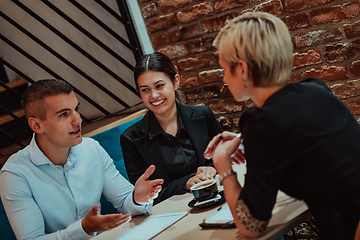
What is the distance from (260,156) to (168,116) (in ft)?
3.64

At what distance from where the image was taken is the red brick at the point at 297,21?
6.74 ft

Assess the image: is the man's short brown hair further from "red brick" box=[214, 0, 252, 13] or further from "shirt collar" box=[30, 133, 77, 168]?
"red brick" box=[214, 0, 252, 13]

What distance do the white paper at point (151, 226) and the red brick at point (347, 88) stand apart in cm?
130

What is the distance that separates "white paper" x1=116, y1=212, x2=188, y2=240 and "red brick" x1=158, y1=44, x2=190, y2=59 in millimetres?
1424

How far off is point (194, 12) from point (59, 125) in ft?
4.02

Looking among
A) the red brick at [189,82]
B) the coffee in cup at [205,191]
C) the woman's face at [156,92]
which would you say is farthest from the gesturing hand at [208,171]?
the red brick at [189,82]

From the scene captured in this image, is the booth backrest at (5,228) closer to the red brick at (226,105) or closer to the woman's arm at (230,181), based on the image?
the woman's arm at (230,181)

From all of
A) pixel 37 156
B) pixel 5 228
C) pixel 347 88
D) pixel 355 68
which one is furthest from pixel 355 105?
pixel 5 228

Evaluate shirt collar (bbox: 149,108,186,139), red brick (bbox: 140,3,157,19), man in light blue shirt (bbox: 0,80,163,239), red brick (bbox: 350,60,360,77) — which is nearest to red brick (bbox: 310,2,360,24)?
red brick (bbox: 350,60,360,77)

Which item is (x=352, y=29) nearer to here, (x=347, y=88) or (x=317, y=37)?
(x=317, y=37)

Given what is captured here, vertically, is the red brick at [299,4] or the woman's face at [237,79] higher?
the red brick at [299,4]

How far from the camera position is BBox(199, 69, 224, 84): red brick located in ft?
7.94

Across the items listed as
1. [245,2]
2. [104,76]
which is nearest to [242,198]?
[245,2]

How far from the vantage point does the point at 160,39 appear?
8.51 feet
